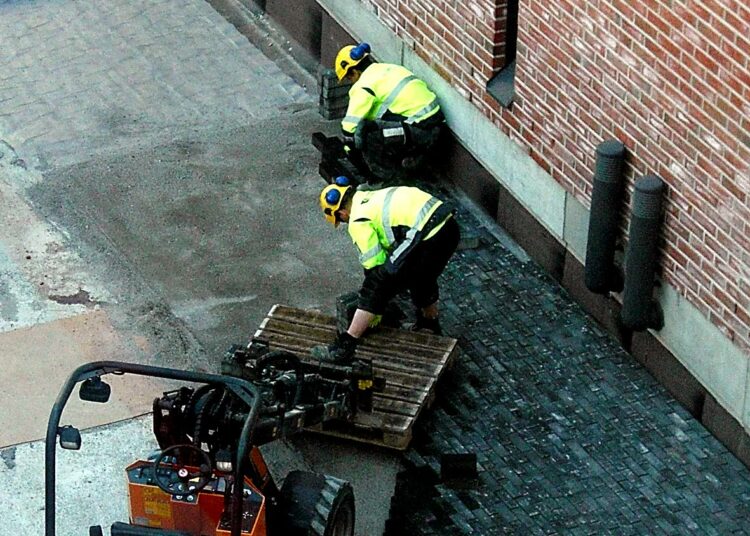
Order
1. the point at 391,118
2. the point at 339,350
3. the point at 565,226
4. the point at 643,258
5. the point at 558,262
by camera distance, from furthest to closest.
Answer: the point at 391,118 < the point at 558,262 < the point at 565,226 < the point at 339,350 < the point at 643,258

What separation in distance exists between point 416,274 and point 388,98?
236 cm

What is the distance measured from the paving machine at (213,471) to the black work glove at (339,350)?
1113 mm

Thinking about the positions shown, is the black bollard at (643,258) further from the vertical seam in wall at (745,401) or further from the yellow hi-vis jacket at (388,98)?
the yellow hi-vis jacket at (388,98)

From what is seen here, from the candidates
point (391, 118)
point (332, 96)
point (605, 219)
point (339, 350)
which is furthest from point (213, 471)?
point (332, 96)

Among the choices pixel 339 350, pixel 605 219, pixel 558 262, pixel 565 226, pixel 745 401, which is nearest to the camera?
pixel 745 401

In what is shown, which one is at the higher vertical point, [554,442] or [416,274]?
[416,274]

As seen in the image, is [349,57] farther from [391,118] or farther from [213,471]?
[213,471]

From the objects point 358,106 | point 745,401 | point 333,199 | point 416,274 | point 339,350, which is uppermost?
point 333,199

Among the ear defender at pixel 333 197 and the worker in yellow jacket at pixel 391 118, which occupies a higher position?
the ear defender at pixel 333 197

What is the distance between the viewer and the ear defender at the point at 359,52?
43.7ft

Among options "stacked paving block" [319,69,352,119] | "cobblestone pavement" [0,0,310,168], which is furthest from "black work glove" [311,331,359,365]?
"cobblestone pavement" [0,0,310,168]

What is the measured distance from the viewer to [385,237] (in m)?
10.9

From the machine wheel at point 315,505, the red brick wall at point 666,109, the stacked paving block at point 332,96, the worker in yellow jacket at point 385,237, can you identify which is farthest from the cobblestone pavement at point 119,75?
the machine wheel at point 315,505

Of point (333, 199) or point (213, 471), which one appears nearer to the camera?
point (213, 471)
